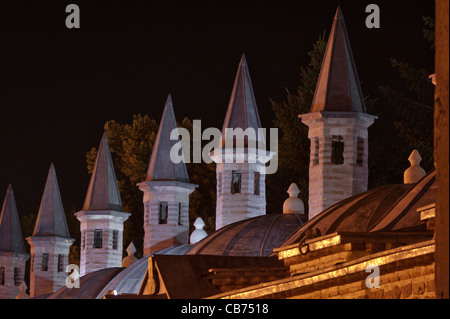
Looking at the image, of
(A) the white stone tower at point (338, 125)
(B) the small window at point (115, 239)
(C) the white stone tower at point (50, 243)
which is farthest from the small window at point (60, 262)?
(A) the white stone tower at point (338, 125)

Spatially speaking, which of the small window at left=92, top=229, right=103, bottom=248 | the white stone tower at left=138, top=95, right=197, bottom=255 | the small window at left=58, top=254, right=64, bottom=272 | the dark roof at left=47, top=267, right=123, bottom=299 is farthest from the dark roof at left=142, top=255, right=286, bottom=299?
the small window at left=58, top=254, right=64, bottom=272

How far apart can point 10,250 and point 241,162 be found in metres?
24.3

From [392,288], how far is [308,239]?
Result: 3.53 m

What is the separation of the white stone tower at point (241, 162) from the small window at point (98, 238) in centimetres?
1137

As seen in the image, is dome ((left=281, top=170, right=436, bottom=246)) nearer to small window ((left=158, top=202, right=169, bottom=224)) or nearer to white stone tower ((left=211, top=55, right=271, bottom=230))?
white stone tower ((left=211, top=55, right=271, bottom=230))

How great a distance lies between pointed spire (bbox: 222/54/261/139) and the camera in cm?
3862

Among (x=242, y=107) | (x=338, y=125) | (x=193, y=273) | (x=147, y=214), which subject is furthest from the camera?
(x=147, y=214)

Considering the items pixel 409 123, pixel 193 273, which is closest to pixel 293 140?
pixel 409 123

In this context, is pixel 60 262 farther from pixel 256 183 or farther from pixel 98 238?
pixel 256 183

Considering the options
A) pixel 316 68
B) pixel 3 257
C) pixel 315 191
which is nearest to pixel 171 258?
pixel 315 191

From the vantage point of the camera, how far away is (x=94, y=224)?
160ft

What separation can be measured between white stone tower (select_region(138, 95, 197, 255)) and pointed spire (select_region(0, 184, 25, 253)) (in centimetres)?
1527

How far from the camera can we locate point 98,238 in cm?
4956
